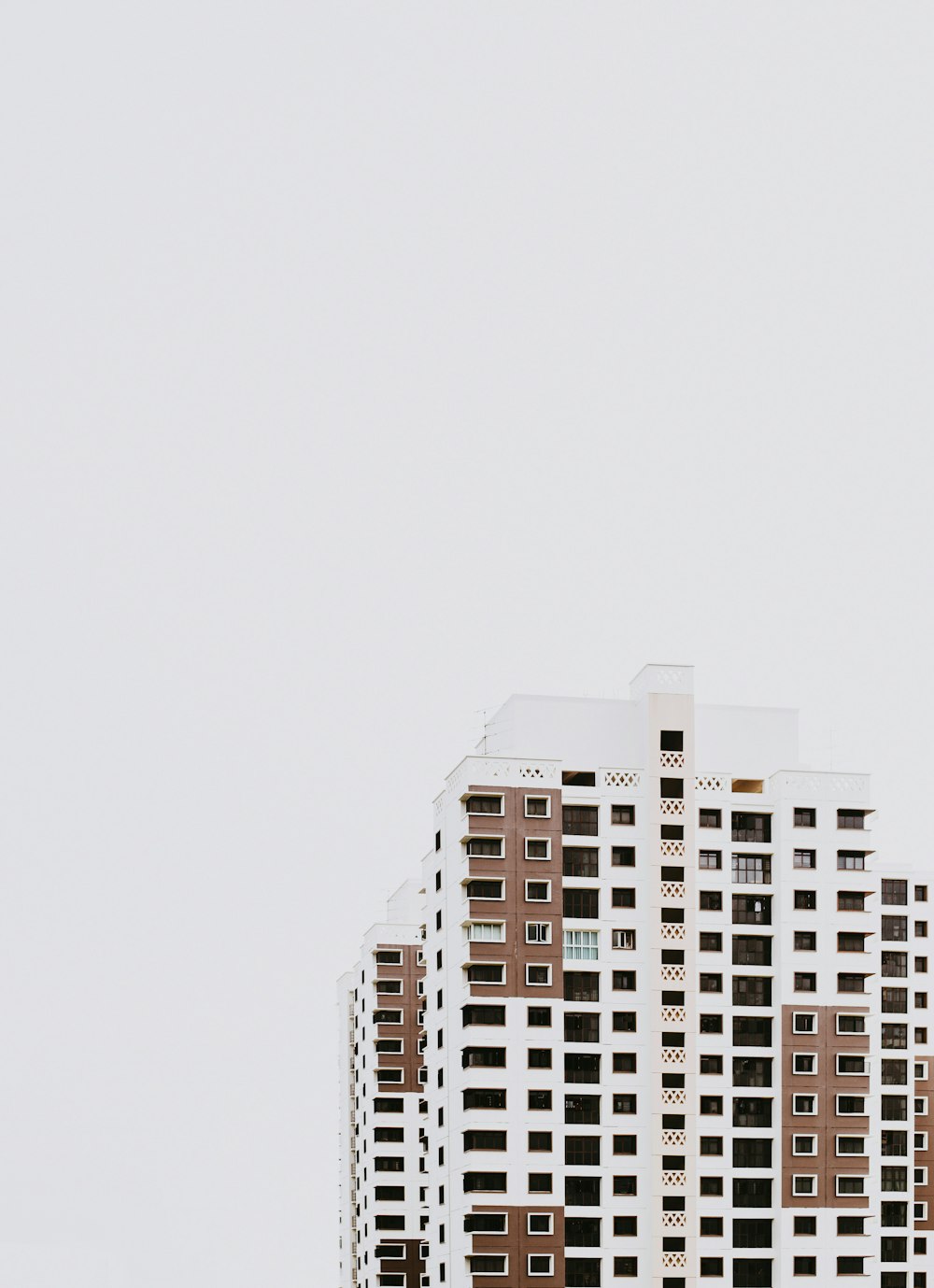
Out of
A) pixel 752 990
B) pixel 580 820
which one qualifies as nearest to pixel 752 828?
pixel 752 990

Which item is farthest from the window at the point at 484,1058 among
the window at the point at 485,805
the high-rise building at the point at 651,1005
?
the window at the point at 485,805

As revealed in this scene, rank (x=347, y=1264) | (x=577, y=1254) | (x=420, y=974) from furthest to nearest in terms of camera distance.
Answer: (x=347, y=1264) < (x=420, y=974) < (x=577, y=1254)

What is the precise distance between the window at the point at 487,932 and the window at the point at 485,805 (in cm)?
361

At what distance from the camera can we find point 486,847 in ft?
202

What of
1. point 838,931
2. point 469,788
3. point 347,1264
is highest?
point 469,788

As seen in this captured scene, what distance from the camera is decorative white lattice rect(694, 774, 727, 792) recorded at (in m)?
63.7

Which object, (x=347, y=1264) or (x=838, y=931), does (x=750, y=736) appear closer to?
(x=838, y=931)

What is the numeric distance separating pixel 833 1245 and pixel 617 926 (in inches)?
490

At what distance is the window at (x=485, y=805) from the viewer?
61.8 meters

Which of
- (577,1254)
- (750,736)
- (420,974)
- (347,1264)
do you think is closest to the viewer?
(577,1254)

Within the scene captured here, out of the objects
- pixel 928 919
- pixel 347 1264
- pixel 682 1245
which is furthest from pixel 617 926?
pixel 347 1264

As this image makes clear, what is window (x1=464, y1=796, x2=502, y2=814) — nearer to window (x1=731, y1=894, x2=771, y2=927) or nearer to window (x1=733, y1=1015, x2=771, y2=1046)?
window (x1=731, y1=894, x2=771, y2=927)

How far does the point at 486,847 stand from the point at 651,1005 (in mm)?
7587

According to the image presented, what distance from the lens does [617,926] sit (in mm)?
62156
